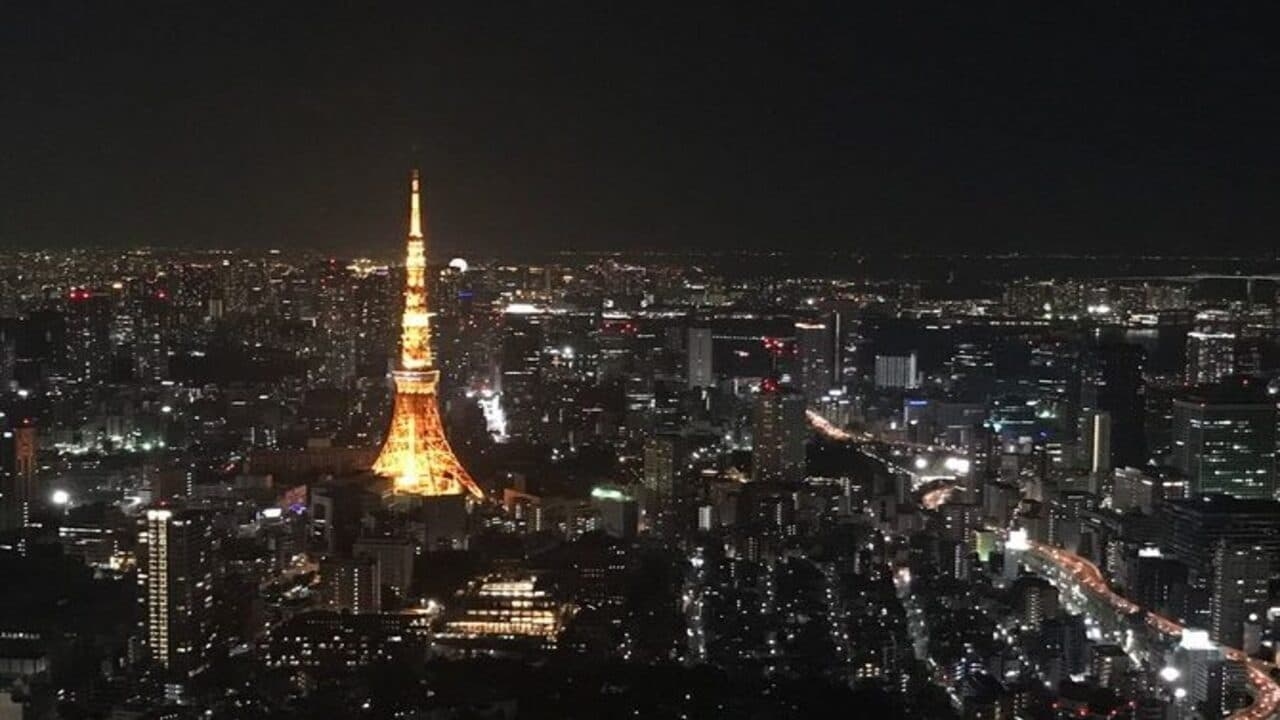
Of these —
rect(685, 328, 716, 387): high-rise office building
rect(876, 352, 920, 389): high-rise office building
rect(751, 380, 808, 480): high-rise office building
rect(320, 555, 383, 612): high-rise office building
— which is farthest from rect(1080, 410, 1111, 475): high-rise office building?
rect(320, 555, 383, 612): high-rise office building

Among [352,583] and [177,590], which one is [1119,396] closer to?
[352,583]

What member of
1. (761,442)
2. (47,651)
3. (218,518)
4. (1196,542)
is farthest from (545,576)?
(761,442)

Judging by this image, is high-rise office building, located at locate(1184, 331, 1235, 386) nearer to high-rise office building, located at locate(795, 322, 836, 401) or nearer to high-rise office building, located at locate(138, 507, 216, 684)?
high-rise office building, located at locate(795, 322, 836, 401)

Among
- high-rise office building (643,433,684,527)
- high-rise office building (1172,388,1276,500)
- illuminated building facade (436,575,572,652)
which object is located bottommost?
illuminated building facade (436,575,572,652)

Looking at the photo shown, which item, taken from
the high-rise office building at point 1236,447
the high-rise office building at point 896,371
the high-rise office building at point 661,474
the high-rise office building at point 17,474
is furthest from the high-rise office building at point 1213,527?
the high-rise office building at point 17,474

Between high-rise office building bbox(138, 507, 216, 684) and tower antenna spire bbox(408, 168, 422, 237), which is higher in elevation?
tower antenna spire bbox(408, 168, 422, 237)

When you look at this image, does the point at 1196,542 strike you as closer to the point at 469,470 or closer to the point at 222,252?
the point at 469,470

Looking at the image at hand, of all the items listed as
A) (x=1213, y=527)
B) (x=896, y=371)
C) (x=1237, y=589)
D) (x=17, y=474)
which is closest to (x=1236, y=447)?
(x=1213, y=527)
